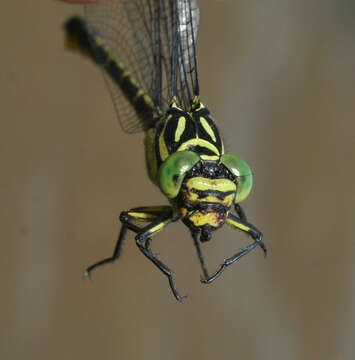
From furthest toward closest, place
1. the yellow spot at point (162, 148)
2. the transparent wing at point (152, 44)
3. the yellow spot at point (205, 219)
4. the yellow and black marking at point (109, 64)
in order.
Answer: the yellow and black marking at point (109, 64), the transparent wing at point (152, 44), the yellow spot at point (162, 148), the yellow spot at point (205, 219)

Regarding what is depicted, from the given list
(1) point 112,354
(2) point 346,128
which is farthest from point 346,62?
(1) point 112,354

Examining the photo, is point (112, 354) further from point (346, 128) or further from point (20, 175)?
point (346, 128)

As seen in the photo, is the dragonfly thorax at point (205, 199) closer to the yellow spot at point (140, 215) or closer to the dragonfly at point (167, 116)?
the dragonfly at point (167, 116)

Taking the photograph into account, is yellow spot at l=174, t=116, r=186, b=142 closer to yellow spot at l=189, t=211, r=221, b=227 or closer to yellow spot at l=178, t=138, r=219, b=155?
yellow spot at l=178, t=138, r=219, b=155

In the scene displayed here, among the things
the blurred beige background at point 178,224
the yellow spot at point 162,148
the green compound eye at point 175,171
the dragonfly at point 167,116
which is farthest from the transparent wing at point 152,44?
the blurred beige background at point 178,224

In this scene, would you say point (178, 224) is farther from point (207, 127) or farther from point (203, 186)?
point (203, 186)

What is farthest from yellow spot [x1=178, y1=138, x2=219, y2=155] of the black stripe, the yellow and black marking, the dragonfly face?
the yellow and black marking

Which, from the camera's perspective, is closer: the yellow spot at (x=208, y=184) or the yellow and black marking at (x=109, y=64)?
the yellow spot at (x=208, y=184)
